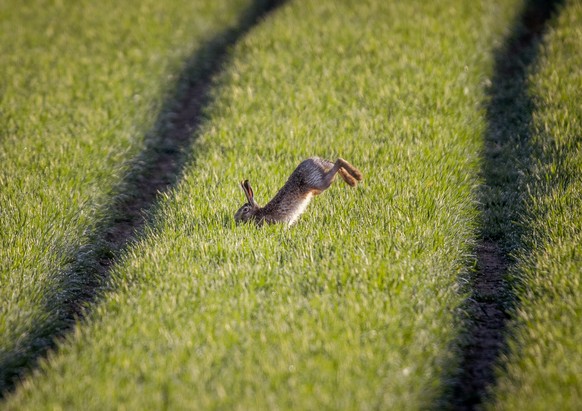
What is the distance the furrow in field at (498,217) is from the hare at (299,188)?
67.1 inches

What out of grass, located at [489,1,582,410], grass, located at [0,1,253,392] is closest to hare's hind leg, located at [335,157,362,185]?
grass, located at [489,1,582,410]

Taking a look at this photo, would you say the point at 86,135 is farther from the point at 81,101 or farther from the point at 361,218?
the point at 361,218

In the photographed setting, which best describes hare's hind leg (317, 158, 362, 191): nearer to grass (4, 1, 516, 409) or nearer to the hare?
the hare

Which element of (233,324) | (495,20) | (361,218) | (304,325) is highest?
(233,324)

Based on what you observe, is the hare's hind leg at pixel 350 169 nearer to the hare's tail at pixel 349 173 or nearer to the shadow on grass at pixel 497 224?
the hare's tail at pixel 349 173

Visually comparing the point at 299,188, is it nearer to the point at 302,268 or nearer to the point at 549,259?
the point at 302,268

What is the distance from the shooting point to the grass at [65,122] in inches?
231

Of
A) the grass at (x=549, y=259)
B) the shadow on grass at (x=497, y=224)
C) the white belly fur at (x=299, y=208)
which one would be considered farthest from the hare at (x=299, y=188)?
the grass at (x=549, y=259)

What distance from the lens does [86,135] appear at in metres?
9.02

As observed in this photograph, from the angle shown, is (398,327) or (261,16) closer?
(398,327)

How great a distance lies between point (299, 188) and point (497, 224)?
2.41 m

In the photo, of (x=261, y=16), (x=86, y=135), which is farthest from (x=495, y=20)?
(x=86, y=135)

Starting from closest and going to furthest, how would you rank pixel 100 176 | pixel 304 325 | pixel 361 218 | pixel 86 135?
pixel 304 325 → pixel 361 218 → pixel 100 176 → pixel 86 135

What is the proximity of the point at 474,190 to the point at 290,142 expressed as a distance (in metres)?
2.50
